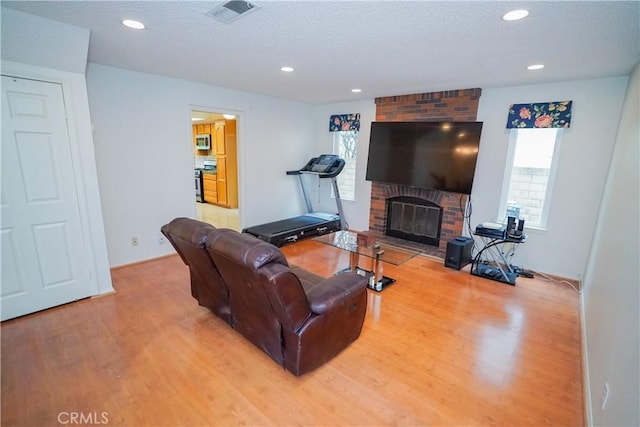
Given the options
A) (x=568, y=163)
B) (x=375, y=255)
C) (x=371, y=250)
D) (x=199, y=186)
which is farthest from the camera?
(x=199, y=186)

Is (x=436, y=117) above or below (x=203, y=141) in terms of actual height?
above

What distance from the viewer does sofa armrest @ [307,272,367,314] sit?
1806 millimetres

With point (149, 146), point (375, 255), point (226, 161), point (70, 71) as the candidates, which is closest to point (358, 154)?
point (375, 255)

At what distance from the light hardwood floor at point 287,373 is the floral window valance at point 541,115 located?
2.04m

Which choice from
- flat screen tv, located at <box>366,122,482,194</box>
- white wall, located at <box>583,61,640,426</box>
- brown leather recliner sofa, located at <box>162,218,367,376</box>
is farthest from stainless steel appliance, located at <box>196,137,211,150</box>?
white wall, located at <box>583,61,640,426</box>

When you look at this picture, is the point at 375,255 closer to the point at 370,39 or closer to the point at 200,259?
the point at 200,259

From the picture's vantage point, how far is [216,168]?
7.38m

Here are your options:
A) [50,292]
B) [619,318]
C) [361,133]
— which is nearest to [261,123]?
[361,133]

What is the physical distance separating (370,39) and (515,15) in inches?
36.9

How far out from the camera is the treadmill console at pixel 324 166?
500 cm

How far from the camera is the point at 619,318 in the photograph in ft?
5.02

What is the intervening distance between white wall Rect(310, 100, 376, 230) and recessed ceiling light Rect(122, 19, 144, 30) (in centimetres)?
355

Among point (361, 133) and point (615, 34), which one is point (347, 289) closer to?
point (615, 34)

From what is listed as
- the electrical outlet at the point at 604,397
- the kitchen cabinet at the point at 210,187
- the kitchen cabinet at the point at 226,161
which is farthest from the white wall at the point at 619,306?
the kitchen cabinet at the point at 210,187
